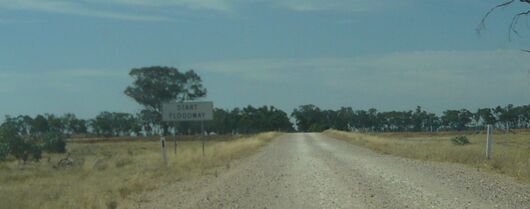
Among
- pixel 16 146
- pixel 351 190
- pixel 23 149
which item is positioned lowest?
pixel 351 190

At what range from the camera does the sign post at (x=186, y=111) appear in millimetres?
33500

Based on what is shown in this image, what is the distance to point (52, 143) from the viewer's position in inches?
1914

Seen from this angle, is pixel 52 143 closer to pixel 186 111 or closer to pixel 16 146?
pixel 16 146

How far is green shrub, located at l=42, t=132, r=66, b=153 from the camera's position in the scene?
47.7 meters

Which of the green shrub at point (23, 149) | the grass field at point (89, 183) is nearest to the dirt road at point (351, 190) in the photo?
the grass field at point (89, 183)

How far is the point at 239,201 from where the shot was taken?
13.8m

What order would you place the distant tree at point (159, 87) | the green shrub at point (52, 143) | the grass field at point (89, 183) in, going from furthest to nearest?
the distant tree at point (159, 87) → the green shrub at point (52, 143) → the grass field at point (89, 183)

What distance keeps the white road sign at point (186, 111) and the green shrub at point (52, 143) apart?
16.4m

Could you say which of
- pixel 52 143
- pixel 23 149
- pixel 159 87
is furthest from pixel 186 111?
pixel 159 87

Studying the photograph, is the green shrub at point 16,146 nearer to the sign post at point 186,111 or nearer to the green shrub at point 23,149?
the green shrub at point 23,149

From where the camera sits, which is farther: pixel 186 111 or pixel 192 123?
pixel 192 123

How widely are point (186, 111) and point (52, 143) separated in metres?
18.4

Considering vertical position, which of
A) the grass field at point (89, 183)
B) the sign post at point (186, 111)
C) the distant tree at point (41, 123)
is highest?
the distant tree at point (41, 123)

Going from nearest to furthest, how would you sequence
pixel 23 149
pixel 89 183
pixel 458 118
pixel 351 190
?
pixel 351 190 < pixel 89 183 < pixel 23 149 < pixel 458 118
